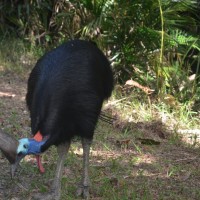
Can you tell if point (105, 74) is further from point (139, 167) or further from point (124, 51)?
point (124, 51)

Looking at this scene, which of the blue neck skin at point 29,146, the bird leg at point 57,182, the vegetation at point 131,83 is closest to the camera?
the blue neck skin at point 29,146

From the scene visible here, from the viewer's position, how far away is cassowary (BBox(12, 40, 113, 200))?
141 inches

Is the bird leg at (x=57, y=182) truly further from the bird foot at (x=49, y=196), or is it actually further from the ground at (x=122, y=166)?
the ground at (x=122, y=166)

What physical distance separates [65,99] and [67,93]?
0.18 ft

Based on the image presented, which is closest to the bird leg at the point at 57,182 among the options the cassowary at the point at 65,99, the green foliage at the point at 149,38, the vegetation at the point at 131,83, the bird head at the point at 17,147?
the cassowary at the point at 65,99

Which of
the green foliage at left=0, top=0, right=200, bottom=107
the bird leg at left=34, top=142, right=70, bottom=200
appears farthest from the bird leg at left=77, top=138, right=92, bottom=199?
the green foliage at left=0, top=0, right=200, bottom=107

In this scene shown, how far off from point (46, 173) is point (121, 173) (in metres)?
0.58

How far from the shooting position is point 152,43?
21.7ft

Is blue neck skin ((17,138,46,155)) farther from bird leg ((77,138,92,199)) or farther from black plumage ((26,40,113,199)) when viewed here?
bird leg ((77,138,92,199))

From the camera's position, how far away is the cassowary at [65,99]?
3.59 m

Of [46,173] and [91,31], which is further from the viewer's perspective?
[91,31]

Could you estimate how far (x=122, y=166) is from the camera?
458 cm

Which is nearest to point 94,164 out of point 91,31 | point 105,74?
point 105,74

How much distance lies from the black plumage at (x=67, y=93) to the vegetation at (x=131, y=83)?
22.8 inches
